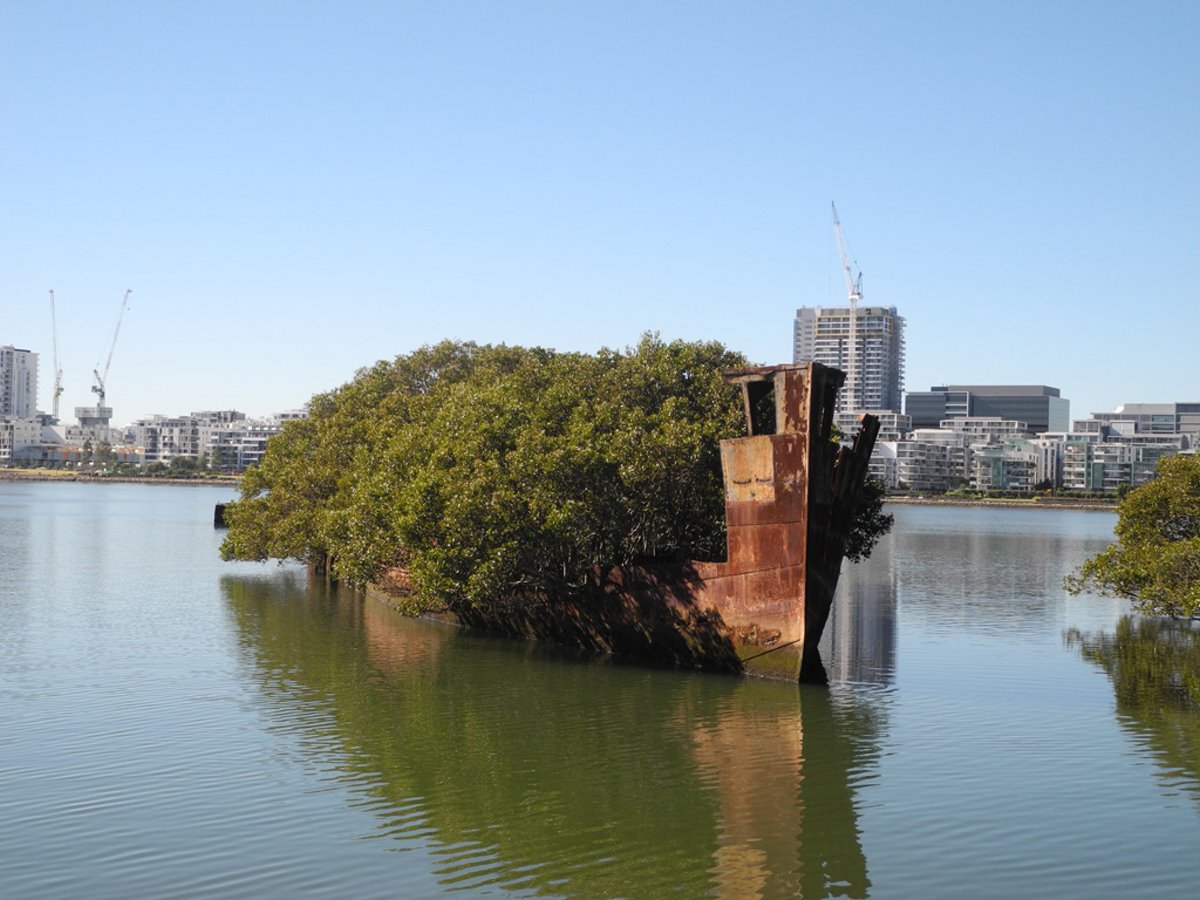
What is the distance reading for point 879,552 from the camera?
96812 mm

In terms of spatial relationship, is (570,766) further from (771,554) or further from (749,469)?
(749,469)

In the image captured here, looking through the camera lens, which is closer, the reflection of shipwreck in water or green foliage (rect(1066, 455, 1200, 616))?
the reflection of shipwreck in water

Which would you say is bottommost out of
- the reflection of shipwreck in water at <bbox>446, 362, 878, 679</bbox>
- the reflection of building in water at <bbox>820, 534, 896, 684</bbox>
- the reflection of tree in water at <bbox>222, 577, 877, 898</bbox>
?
the reflection of building in water at <bbox>820, 534, 896, 684</bbox>

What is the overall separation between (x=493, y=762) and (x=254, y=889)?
849cm

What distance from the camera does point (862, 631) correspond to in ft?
156

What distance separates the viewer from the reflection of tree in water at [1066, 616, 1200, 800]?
27.8 metres

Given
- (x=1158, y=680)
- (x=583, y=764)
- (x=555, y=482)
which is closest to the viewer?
(x=583, y=764)

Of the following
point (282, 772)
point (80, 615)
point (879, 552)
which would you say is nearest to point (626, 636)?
point (282, 772)

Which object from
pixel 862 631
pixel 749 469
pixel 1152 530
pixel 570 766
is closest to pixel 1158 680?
pixel 1152 530

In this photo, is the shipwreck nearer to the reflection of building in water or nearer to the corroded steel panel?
the corroded steel panel

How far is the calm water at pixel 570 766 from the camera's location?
19172 millimetres

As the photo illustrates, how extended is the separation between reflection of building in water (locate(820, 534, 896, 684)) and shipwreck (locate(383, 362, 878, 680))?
12.1 feet

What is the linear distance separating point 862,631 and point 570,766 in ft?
79.2

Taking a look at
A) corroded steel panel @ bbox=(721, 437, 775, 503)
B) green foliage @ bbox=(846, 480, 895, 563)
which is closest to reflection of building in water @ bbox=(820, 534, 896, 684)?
green foliage @ bbox=(846, 480, 895, 563)
